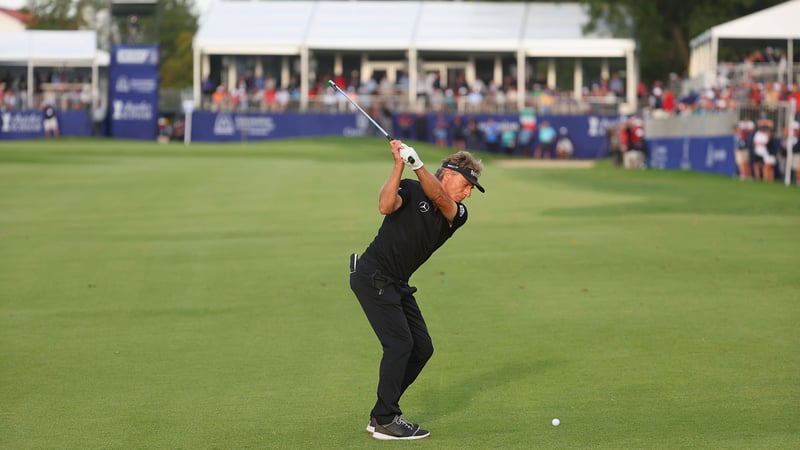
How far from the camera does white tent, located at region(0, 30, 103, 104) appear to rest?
6619cm

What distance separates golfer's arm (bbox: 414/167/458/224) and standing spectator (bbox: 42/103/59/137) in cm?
5068

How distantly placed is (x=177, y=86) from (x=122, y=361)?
83.7 metres

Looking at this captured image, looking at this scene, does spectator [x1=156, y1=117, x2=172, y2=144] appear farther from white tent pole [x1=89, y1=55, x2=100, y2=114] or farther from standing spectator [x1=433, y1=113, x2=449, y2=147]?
standing spectator [x1=433, y1=113, x2=449, y2=147]

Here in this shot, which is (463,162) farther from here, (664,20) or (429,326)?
(664,20)

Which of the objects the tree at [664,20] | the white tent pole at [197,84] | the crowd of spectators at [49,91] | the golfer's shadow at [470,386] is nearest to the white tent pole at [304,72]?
the white tent pole at [197,84]

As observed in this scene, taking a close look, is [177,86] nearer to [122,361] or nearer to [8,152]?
[8,152]

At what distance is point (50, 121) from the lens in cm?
5691

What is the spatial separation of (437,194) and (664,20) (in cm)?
6114

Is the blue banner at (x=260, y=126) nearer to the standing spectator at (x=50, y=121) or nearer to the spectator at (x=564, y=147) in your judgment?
the standing spectator at (x=50, y=121)

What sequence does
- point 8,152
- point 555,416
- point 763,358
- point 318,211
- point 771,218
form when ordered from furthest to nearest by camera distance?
point 8,152 → point 318,211 → point 771,218 → point 763,358 → point 555,416

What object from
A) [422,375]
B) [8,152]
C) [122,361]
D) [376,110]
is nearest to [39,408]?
[122,361]

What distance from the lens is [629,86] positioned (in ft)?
196

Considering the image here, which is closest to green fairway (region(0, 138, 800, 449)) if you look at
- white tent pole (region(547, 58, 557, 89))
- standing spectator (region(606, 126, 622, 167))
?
standing spectator (region(606, 126, 622, 167))

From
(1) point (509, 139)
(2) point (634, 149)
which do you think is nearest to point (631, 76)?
(1) point (509, 139)
